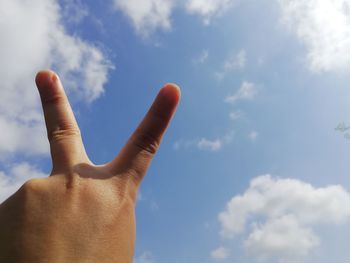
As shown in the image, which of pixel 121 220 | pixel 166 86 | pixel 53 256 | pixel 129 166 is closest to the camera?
pixel 53 256

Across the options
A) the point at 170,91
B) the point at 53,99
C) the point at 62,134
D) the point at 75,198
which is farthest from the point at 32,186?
the point at 170,91

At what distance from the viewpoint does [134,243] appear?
4.19 meters

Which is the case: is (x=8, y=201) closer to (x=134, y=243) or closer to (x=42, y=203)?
(x=42, y=203)

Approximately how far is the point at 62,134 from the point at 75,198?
1006 mm

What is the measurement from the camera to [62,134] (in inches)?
181

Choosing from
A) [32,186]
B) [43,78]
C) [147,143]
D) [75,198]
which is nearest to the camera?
[32,186]

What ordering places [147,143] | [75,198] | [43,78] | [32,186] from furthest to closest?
[43,78] → [147,143] → [75,198] → [32,186]

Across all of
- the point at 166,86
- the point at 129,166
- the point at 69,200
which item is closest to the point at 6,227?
the point at 69,200

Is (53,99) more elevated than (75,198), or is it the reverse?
(53,99)

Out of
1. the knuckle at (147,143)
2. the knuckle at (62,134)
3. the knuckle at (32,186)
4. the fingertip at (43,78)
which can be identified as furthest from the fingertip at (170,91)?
the knuckle at (32,186)

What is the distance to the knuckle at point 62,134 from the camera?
4.57 m

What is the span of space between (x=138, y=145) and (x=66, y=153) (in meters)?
0.86

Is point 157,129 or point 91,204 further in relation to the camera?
point 157,129

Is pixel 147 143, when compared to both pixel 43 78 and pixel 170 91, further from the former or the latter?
pixel 43 78
